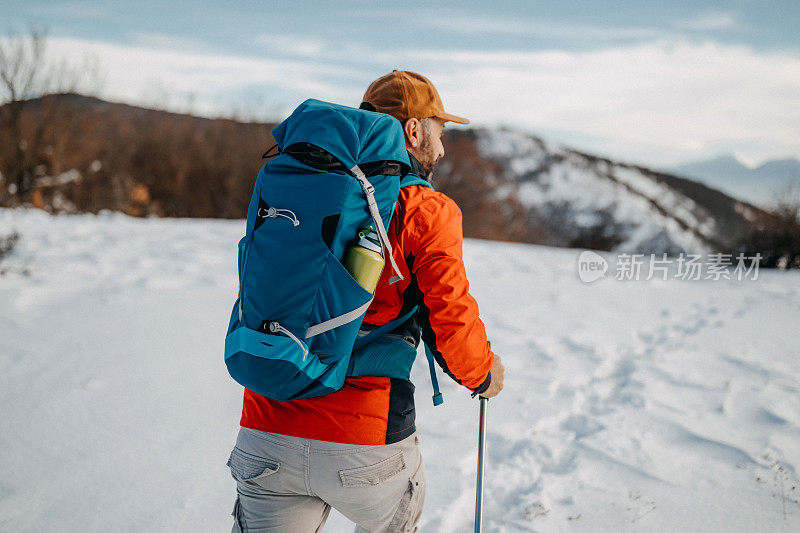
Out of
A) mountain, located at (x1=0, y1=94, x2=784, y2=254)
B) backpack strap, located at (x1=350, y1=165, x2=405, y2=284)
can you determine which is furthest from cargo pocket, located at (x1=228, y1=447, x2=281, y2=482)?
mountain, located at (x1=0, y1=94, x2=784, y2=254)

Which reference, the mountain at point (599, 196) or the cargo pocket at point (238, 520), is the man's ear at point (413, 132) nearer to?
the cargo pocket at point (238, 520)

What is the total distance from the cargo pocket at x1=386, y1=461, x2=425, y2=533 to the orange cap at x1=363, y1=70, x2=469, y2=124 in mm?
996

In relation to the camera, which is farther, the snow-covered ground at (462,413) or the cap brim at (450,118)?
Result: the snow-covered ground at (462,413)

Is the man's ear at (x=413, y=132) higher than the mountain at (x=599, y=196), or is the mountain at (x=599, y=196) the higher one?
the man's ear at (x=413, y=132)

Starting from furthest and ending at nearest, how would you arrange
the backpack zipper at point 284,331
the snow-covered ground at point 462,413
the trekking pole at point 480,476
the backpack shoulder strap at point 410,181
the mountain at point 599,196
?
1. the mountain at point 599,196
2. the snow-covered ground at point 462,413
3. the trekking pole at point 480,476
4. the backpack shoulder strap at point 410,181
5. the backpack zipper at point 284,331

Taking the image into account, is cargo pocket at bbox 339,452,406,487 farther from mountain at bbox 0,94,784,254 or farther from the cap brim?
mountain at bbox 0,94,784,254

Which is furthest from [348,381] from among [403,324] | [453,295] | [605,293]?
[605,293]

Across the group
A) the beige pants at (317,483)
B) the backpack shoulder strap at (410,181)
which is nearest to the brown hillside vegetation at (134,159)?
the beige pants at (317,483)

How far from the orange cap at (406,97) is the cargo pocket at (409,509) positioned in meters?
1.00

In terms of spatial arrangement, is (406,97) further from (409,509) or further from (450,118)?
(409,509)

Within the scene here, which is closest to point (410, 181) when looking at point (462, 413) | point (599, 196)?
point (462, 413)

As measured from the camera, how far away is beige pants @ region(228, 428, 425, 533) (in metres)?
1.21

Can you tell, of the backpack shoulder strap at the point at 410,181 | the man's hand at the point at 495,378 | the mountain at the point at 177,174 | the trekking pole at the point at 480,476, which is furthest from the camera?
the mountain at the point at 177,174

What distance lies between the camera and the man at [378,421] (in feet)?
3.99
